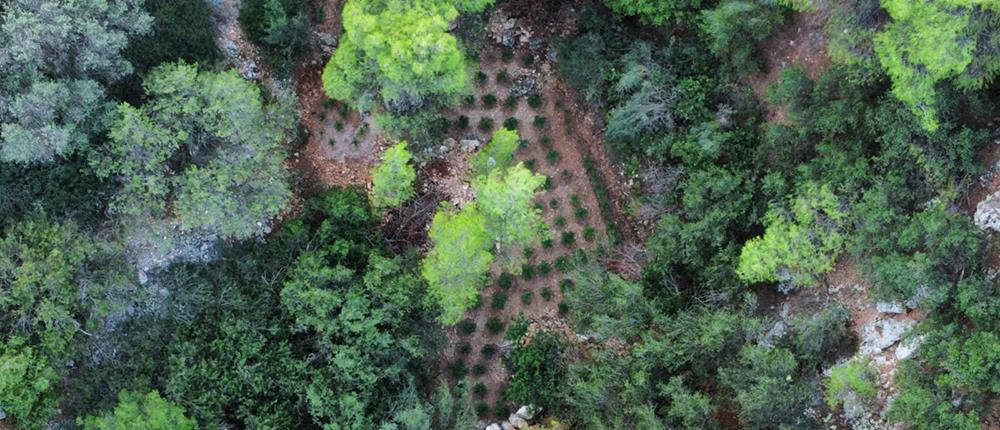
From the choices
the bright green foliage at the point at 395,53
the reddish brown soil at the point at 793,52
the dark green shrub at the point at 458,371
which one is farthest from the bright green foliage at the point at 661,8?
the dark green shrub at the point at 458,371

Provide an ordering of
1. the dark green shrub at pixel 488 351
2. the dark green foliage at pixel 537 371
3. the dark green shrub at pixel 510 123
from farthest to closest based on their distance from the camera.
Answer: the dark green shrub at pixel 510 123 → the dark green shrub at pixel 488 351 → the dark green foliage at pixel 537 371

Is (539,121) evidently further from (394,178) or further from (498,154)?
(394,178)

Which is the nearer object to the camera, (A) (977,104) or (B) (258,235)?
(A) (977,104)

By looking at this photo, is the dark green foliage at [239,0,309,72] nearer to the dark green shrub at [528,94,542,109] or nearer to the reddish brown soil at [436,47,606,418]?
the reddish brown soil at [436,47,606,418]

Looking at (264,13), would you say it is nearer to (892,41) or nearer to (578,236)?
(578,236)

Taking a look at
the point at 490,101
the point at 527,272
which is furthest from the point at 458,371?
the point at 490,101

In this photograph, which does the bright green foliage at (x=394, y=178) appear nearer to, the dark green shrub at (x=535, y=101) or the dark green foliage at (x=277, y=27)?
the dark green foliage at (x=277, y=27)

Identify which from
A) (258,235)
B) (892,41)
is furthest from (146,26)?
(892,41)
